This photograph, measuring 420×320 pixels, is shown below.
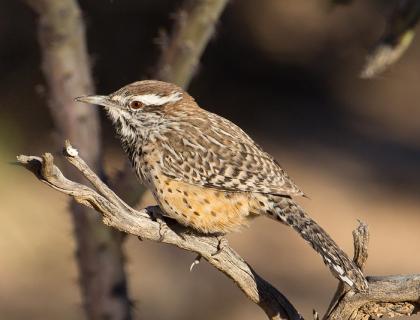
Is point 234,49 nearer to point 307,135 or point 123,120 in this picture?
point 307,135

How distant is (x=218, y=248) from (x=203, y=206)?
0.64 ft

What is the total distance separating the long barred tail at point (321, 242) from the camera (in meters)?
2.90

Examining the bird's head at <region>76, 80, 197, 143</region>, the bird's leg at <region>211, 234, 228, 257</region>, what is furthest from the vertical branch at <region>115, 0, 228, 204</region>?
the bird's leg at <region>211, 234, 228, 257</region>

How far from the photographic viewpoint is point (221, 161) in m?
3.44

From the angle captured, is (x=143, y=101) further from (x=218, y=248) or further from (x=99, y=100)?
(x=218, y=248)

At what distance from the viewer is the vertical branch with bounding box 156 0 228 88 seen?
384 centimetres

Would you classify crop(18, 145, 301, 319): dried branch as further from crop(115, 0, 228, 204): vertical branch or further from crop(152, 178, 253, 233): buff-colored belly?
crop(115, 0, 228, 204): vertical branch

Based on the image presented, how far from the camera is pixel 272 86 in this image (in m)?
9.01

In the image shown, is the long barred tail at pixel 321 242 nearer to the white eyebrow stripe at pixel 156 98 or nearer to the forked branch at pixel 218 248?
the forked branch at pixel 218 248

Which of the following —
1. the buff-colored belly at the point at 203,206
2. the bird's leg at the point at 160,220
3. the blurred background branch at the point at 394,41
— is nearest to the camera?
the bird's leg at the point at 160,220

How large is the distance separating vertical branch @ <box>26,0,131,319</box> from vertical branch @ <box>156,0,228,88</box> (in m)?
0.33

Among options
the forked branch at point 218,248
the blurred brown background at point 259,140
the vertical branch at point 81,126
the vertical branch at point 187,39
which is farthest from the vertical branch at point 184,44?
the blurred brown background at point 259,140

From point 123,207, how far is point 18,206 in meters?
3.94

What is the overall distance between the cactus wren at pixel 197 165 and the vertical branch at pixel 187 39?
1.08 feet
